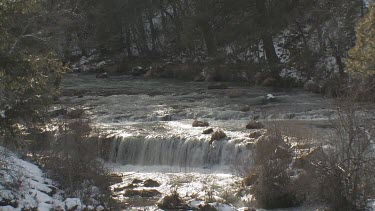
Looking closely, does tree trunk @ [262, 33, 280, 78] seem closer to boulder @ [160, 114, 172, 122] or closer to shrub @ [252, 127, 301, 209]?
boulder @ [160, 114, 172, 122]

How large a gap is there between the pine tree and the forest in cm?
3

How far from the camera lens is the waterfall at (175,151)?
50.2ft

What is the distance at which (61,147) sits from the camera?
11.3 metres

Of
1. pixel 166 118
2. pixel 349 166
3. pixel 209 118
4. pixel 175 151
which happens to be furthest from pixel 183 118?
pixel 349 166

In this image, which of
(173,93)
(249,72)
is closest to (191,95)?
(173,93)

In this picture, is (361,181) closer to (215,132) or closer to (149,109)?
(215,132)

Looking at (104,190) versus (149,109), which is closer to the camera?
(104,190)

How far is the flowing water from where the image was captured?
15461mm

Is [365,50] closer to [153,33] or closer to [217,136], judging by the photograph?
[217,136]

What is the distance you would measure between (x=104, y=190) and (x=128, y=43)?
35782 millimetres

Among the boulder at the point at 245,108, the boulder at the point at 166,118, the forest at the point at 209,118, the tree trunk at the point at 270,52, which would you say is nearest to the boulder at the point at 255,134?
the forest at the point at 209,118

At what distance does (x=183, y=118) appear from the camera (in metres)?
20.6

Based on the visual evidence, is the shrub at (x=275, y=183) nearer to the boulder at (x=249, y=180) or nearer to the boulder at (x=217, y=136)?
the boulder at (x=249, y=180)

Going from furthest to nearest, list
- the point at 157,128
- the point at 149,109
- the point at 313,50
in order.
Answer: the point at 313,50 < the point at 149,109 < the point at 157,128
